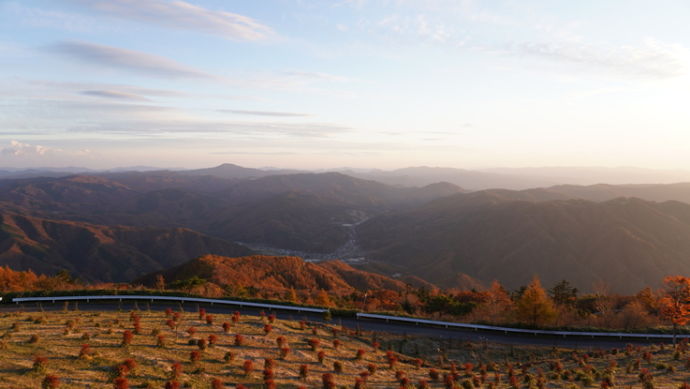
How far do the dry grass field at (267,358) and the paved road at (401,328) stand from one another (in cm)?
185

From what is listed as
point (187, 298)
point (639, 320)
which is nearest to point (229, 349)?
point (187, 298)

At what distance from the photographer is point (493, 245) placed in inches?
7224

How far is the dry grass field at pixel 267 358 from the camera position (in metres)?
14.5

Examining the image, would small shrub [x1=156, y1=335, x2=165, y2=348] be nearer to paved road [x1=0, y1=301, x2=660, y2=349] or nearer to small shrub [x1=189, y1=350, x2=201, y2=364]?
small shrub [x1=189, y1=350, x2=201, y2=364]

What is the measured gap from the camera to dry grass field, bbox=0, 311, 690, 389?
14.5 metres

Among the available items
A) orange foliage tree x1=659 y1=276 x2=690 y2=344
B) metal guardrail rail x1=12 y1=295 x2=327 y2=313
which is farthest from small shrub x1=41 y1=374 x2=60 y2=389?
orange foliage tree x1=659 y1=276 x2=690 y2=344

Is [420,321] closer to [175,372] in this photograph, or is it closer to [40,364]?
[175,372]

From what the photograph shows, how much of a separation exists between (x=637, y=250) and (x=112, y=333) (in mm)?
184480

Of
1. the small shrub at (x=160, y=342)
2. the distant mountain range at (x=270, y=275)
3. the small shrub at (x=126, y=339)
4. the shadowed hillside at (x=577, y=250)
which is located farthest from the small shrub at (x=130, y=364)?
the shadowed hillside at (x=577, y=250)

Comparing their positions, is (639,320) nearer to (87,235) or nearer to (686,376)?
(686,376)

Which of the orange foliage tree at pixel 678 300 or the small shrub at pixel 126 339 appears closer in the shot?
the small shrub at pixel 126 339

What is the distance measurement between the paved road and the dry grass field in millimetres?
1846

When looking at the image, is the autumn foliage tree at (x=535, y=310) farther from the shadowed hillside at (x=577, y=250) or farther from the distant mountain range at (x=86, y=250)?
the distant mountain range at (x=86, y=250)

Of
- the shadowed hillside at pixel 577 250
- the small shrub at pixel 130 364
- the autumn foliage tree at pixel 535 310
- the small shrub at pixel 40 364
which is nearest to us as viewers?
the small shrub at pixel 40 364
